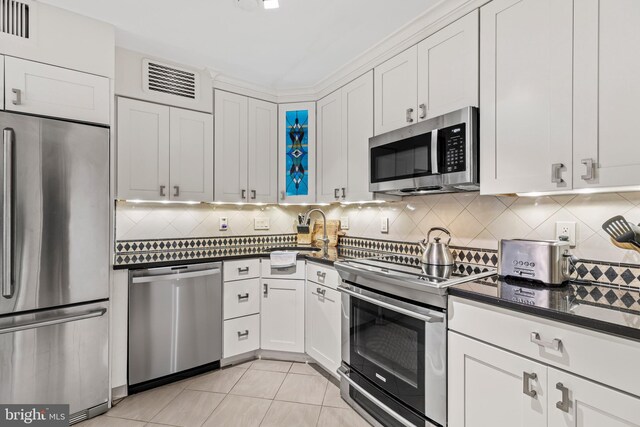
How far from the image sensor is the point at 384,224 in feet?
8.65

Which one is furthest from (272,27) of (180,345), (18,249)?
(180,345)

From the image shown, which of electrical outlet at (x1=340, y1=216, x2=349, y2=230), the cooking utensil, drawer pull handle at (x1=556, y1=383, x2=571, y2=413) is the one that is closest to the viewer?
drawer pull handle at (x1=556, y1=383, x2=571, y2=413)

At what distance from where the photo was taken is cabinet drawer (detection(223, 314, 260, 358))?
8.39 ft

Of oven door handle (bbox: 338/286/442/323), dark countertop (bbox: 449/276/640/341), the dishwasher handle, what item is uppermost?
dark countertop (bbox: 449/276/640/341)

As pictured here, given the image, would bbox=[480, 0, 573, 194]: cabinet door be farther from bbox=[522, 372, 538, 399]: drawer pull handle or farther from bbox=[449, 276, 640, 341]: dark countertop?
bbox=[522, 372, 538, 399]: drawer pull handle

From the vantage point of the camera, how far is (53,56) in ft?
6.18

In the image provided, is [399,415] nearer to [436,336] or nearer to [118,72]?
[436,336]

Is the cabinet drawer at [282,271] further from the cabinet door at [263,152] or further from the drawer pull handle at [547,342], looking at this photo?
the drawer pull handle at [547,342]

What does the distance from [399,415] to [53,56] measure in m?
2.89

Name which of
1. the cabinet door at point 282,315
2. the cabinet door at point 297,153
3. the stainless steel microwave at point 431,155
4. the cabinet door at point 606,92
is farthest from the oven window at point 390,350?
the cabinet door at point 297,153

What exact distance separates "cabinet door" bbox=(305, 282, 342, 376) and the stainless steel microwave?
0.89 metres

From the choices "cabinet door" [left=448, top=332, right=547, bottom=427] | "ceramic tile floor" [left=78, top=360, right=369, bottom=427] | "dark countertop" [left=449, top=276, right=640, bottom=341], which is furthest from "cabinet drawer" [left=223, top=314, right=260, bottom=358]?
"dark countertop" [left=449, top=276, right=640, bottom=341]

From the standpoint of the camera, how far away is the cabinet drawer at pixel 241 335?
2.56m

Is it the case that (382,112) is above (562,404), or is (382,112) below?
above
